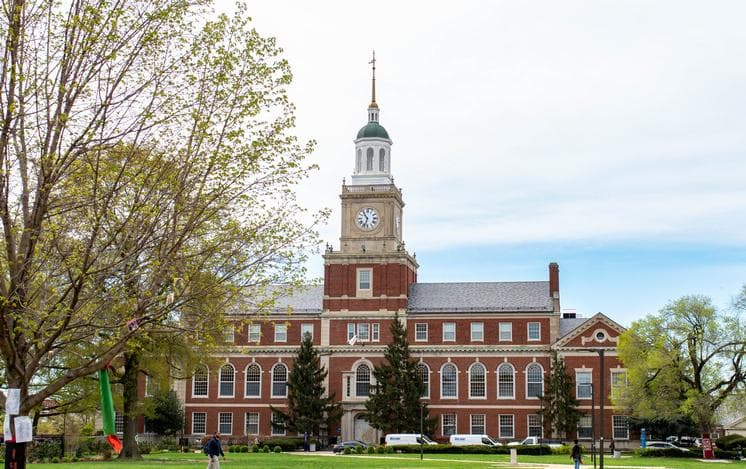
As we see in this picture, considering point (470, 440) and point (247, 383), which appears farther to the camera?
point (247, 383)

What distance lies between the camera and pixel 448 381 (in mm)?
81500

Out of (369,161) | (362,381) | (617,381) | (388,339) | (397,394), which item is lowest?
(397,394)

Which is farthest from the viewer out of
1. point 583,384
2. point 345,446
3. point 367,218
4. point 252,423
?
point 367,218

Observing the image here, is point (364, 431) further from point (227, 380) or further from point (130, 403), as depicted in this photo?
point (130, 403)

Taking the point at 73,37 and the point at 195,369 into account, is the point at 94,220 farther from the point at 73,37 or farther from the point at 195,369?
the point at 195,369

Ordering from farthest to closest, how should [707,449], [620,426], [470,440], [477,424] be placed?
[477,424] < [620,426] < [470,440] < [707,449]

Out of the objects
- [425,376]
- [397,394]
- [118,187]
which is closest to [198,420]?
[397,394]

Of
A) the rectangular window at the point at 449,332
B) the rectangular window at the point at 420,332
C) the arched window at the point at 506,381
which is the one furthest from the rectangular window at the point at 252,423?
the arched window at the point at 506,381

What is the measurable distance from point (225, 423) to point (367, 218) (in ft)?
69.1

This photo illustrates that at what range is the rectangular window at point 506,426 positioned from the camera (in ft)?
261

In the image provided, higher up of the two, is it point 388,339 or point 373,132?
point 373,132

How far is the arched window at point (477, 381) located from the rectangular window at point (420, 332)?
470cm

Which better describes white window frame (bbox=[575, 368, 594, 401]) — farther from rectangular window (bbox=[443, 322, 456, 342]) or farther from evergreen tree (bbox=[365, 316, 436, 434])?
evergreen tree (bbox=[365, 316, 436, 434])

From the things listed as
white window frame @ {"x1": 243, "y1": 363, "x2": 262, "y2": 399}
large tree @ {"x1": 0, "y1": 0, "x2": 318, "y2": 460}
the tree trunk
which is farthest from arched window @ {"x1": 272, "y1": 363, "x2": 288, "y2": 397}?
large tree @ {"x1": 0, "y1": 0, "x2": 318, "y2": 460}
